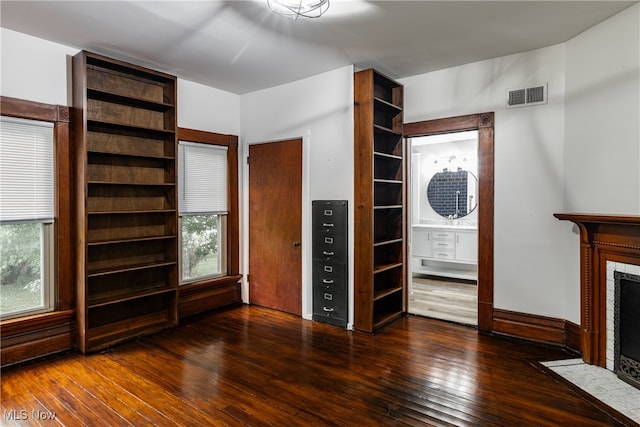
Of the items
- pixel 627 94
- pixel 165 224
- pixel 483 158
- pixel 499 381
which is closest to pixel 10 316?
pixel 165 224

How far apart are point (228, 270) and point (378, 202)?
2160 mm

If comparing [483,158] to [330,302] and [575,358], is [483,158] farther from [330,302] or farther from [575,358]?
[330,302]

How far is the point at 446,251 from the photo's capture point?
248 inches

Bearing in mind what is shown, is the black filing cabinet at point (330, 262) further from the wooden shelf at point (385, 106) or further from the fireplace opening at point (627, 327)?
the fireplace opening at point (627, 327)

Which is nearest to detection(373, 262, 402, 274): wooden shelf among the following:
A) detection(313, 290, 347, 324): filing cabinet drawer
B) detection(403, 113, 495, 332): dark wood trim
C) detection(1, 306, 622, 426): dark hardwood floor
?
detection(313, 290, 347, 324): filing cabinet drawer

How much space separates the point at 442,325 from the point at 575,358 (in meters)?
1.23

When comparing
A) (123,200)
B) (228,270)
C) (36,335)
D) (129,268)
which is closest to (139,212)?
(123,200)

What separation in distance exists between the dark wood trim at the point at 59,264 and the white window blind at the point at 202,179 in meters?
1.14

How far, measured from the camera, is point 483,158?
378 cm

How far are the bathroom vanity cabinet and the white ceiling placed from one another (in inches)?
124

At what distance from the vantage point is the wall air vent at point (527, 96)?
3.45 metres

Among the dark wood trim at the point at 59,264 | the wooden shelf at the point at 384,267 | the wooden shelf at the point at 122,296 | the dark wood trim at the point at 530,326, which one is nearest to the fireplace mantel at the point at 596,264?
the dark wood trim at the point at 530,326

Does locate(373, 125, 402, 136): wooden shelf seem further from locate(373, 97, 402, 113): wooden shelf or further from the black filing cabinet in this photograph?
the black filing cabinet

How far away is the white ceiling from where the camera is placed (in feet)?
8.92
